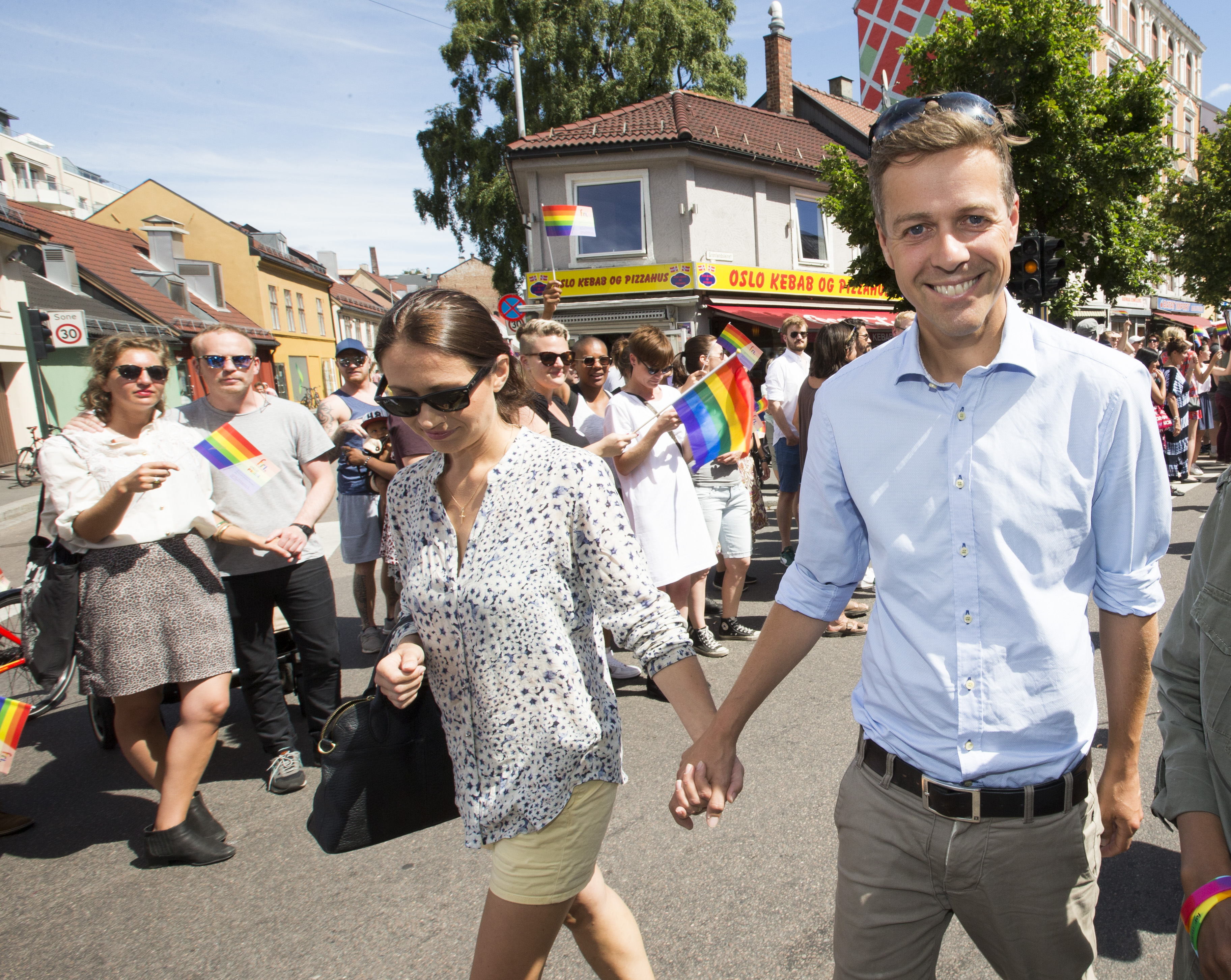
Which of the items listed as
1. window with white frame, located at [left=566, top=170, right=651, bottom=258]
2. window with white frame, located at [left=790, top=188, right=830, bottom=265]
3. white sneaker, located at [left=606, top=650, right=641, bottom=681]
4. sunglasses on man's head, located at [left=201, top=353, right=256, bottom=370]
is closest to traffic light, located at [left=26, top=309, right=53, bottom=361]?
window with white frame, located at [left=566, top=170, right=651, bottom=258]

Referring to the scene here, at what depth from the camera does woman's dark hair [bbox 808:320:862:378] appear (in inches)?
206

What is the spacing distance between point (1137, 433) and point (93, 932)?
3387 millimetres

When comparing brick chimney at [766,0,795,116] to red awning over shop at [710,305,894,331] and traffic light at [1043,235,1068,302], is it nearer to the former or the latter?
red awning over shop at [710,305,894,331]

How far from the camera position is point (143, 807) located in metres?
3.71

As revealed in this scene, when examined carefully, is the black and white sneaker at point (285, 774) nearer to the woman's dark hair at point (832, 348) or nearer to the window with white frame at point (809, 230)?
the woman's dark hair at point (832, 348)

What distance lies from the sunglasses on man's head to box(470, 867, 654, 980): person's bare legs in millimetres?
2732

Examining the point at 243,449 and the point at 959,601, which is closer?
the point at 959,601

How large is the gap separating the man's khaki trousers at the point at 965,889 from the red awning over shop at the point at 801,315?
58.8ft

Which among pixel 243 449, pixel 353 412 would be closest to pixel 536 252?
pixel 353 412

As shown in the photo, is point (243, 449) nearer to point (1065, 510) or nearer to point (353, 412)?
point (353, 412)

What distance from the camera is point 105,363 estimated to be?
10.6ft

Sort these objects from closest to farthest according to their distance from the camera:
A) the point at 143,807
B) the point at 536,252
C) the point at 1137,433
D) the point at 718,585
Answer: the point at 1137,433 → the point at 143,807 → the point at 718,585 → the point at 536,252

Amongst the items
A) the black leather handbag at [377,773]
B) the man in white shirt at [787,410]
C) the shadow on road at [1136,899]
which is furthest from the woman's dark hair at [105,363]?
the man in white shirt at [787,410]

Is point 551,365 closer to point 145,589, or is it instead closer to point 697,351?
point 697,351
